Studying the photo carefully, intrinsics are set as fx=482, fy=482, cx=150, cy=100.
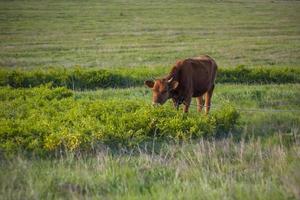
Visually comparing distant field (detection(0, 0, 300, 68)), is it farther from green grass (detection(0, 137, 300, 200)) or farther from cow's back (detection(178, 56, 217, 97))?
green grass (detection(0, 137, 300, 200))

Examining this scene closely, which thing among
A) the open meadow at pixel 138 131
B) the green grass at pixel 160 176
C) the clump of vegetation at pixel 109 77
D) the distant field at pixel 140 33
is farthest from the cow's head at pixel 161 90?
the distant field at pixel 140 33

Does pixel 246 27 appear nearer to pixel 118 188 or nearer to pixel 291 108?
pixel 291 108

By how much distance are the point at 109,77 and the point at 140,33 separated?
66.6 ft

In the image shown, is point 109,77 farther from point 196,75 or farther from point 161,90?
point 161,90

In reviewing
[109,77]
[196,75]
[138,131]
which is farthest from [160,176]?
[109,77]

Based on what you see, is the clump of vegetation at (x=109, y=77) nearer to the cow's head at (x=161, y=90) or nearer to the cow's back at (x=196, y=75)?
the cow's back at (x=196, y=75)

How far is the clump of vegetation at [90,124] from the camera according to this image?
8.71m

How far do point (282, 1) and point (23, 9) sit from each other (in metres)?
41.8

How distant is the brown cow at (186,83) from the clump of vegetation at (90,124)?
530mm

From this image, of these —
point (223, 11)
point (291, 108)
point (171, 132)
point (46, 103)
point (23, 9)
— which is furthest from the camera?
point (223, 11)

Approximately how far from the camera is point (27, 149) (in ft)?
28.0

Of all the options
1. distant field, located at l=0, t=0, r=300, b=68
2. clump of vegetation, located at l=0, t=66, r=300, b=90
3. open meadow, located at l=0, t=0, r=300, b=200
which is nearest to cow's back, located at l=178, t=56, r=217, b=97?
open meadow, located at l=0, t=0, r=300, b=200

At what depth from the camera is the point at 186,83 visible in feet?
39.3

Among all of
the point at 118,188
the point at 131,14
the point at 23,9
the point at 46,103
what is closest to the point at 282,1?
the point at 131,14
